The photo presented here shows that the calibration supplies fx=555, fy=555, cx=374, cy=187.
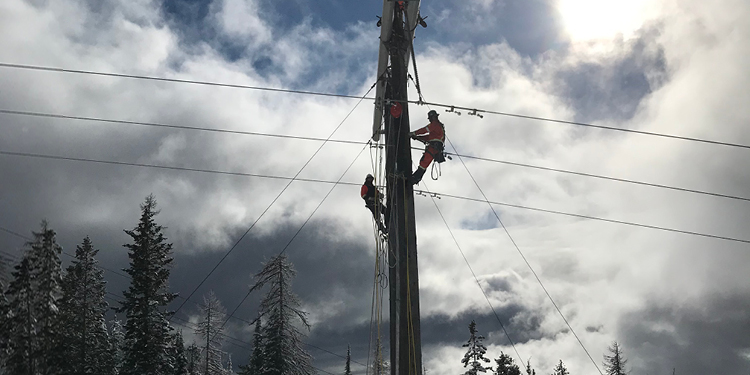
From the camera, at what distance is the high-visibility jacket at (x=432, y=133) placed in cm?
1014

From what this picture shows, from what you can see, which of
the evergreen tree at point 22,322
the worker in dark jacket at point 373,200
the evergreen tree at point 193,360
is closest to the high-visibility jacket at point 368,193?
the worker in dark jacket at point 373,200

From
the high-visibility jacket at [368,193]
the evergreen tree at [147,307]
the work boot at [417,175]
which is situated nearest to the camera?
the work boot at [417,175]

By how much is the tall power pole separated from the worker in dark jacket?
846mm

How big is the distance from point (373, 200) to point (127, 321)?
18.7 meters

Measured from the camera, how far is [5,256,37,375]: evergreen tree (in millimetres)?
15898

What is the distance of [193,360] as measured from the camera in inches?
1463

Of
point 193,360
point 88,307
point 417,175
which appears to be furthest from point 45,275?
point 193,360

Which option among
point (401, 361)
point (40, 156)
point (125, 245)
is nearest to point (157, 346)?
point (125, 245)

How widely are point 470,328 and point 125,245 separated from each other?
22.0 meters

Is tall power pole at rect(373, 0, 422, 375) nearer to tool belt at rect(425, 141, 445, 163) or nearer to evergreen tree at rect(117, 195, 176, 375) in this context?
tool belt at rect(425, 141, 445, 163)

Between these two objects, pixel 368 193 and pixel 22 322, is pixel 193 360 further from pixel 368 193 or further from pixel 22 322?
pixel 368 193

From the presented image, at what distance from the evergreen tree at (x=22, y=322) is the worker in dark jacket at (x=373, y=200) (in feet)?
37.0

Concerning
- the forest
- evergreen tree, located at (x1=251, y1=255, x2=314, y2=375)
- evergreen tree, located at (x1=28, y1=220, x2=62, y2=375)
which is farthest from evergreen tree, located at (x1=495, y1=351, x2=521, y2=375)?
evergreen tree, located at (x1=28, y1=220, x2=62, y2=375)

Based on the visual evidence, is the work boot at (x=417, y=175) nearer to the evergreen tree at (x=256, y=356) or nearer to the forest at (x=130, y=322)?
the forest at (x=130, y=322)
